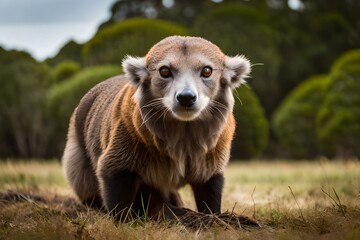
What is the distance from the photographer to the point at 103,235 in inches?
184

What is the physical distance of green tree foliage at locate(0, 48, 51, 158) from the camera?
991 inches

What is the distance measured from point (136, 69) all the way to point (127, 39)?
17160 mm

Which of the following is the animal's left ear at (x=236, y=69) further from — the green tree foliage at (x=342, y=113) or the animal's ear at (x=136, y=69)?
the green tree foliage at (x=342, y=113)

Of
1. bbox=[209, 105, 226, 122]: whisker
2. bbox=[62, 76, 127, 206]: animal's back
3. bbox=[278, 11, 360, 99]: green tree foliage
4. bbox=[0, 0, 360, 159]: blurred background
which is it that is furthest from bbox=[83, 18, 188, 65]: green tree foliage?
bbox=[209, 105, 226, 122]: whisker

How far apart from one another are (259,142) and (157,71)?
19.0 meters

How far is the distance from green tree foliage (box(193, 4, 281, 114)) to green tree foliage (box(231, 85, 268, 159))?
5269mm

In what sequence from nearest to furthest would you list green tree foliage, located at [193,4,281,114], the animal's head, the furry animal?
the animal's head, the furry animal, green tree foliage, located at [193,4,281,114]

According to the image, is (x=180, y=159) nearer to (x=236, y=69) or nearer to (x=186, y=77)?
(x=186, y=77)

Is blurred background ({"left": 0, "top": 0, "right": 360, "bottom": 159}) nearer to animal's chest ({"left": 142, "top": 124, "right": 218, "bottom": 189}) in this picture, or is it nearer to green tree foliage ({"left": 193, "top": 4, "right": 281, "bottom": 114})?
green tree foliage ({"left": 193, "top": 4, "right": 281, "bottom": 114})

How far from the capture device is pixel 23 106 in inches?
1024

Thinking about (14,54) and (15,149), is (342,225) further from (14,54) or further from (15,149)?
(15,149)

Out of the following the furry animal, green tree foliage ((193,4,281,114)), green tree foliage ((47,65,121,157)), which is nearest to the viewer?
the furry animal

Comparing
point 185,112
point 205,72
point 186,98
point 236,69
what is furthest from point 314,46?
point 186,98

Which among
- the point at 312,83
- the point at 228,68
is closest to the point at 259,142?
the point at 312,83
